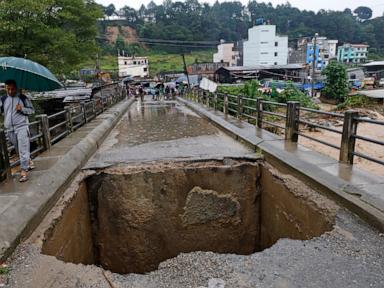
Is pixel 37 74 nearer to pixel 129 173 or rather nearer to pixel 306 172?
pixel 129 173

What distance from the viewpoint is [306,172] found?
512 cm

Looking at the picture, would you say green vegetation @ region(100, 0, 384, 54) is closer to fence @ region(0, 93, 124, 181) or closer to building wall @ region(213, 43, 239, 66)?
building wall @ region(213, 43, 239, 66)

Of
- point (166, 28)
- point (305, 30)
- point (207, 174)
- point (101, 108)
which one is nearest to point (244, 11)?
point (305, 30)

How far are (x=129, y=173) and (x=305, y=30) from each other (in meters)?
122

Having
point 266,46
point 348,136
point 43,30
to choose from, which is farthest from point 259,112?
point 266,46

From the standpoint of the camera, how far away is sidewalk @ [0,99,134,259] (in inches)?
140

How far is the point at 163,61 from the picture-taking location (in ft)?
319

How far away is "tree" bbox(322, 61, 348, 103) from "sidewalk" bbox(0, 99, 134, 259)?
102 feet

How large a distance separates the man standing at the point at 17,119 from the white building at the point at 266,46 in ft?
250

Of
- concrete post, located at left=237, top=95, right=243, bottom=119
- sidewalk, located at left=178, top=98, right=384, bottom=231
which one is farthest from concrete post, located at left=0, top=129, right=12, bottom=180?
concrete post, located at left=237, top=95, right=243, bottom=119

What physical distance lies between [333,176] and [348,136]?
93cm

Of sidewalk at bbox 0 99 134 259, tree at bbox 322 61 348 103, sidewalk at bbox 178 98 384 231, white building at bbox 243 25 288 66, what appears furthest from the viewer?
white building at bbox 243 25 288 66

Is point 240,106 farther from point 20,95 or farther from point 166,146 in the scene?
point 20,95

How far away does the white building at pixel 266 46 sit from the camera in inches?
2985
